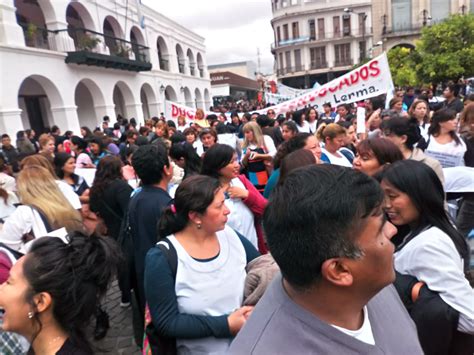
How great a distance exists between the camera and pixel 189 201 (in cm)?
194

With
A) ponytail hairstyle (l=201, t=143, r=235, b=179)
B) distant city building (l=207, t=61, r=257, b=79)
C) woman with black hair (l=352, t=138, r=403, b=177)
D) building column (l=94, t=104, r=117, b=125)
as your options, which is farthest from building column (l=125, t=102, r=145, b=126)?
distant city building (l=207, t=61, r=257, b=79)

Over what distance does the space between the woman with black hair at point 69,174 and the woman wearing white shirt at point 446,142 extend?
3.86 meters

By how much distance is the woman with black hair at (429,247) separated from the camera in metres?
1.59

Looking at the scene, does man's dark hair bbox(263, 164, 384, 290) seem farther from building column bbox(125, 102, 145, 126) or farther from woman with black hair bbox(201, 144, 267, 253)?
building column bbox(125, 102, 145, 126)

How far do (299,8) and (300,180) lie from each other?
50.1 m

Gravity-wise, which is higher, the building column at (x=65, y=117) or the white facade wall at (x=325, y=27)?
the white facade wall at (x=325, y=27)

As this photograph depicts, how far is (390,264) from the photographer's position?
101 centimetres

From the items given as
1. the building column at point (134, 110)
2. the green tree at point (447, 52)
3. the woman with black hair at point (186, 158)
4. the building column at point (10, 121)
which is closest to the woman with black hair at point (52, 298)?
the woman with black hair at point (186, 158)

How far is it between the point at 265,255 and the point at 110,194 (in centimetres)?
207

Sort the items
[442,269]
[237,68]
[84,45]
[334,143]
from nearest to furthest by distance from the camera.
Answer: [442,269] < [334,143] < [84,45] < [237,68]

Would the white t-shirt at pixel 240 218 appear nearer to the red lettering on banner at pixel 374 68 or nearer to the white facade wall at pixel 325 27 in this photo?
the red lettering on banner at pixel 374 68

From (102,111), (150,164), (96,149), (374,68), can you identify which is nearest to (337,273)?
(150,164)

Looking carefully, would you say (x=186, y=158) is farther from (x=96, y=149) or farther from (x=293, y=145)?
(x=96, y=149)

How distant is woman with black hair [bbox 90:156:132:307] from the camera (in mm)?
3449
